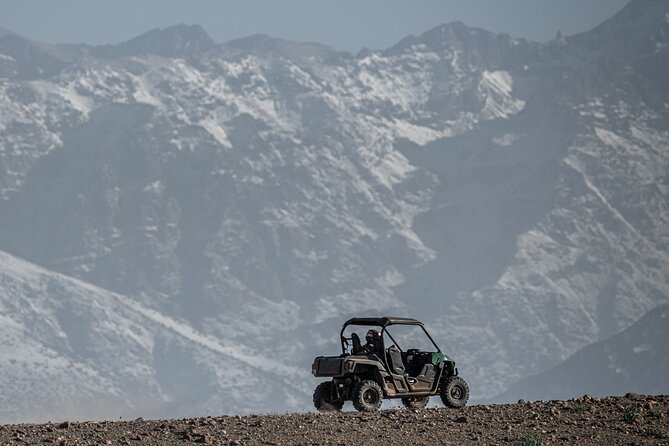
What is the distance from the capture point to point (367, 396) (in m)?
44.8

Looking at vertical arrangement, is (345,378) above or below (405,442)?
above

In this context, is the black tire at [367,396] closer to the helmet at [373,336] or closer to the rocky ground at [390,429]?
the helmet at [373,336]

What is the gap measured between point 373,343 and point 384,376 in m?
1.48

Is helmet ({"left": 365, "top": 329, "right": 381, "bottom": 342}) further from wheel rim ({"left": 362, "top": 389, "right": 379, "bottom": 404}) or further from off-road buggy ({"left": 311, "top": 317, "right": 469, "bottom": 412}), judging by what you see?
wheel rim ({"left": 362, "top": 389, "right": 379, "bottom": 404})

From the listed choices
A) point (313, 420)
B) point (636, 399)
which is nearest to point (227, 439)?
point (313, 420)

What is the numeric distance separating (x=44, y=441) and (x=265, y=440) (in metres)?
5.31

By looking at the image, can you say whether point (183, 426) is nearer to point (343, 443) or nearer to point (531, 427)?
point (343, 443)

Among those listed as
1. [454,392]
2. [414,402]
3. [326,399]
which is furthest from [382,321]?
[454,392]

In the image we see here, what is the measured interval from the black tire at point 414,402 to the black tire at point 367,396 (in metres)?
1.66

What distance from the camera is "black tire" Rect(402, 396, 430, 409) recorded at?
4631cm

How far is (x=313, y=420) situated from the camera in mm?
39688

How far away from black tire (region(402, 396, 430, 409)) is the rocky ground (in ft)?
13.9

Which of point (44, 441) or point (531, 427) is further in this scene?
point (531, 427)

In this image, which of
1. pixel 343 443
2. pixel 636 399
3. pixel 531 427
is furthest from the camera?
pixel 636 399
